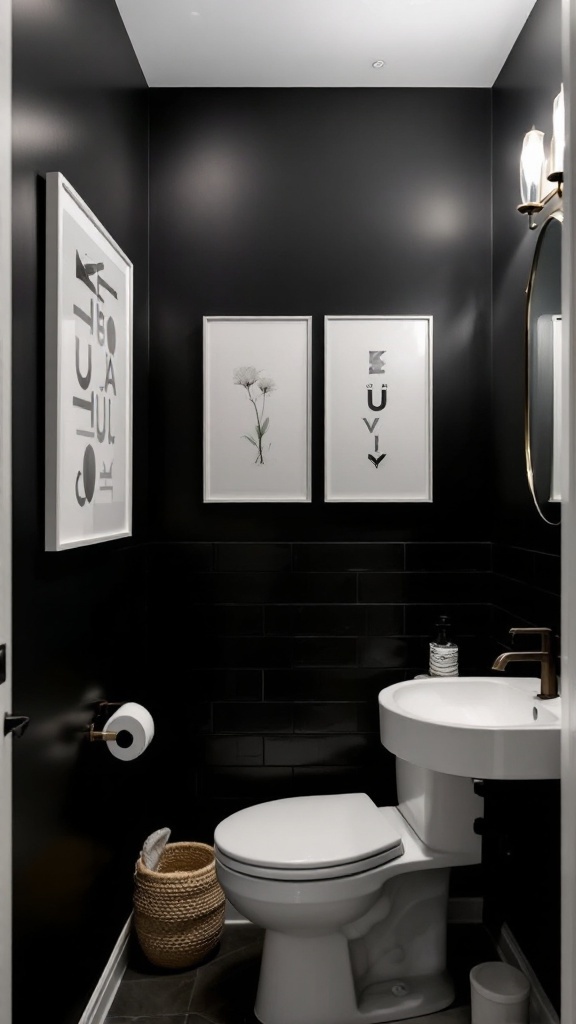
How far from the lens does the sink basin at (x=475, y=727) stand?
1.66 meters

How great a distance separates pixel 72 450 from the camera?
1635 mm

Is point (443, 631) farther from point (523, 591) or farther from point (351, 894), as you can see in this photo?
point (351, 894)

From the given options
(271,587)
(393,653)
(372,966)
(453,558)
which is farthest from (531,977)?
(271,587)

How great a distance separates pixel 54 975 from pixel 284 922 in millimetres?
569

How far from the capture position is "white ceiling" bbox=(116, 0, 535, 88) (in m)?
2.11

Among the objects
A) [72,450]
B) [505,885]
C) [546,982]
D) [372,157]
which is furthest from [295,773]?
[372,157]

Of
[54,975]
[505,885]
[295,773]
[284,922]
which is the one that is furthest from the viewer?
[295,773]

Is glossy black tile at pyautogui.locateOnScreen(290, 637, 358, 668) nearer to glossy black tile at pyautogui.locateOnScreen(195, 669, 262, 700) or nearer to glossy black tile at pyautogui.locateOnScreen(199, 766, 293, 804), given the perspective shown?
glossy black tile at pyautogui.locateOnScreen(195, 669, 262, 700)

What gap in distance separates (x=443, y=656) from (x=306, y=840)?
71 centimetres

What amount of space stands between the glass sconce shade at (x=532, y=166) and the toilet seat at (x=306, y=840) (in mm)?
1679

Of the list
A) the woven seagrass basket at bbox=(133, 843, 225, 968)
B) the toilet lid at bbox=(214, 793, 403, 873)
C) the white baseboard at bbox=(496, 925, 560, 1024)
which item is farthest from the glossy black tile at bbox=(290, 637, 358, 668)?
the white baseboard at bbox=(496, 925, 560, 1024)

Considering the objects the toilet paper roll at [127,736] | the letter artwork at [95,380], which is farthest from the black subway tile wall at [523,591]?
the letter artwork at [95,380]

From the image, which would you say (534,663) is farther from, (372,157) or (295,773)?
(372,157)

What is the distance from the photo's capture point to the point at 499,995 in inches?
73.6
